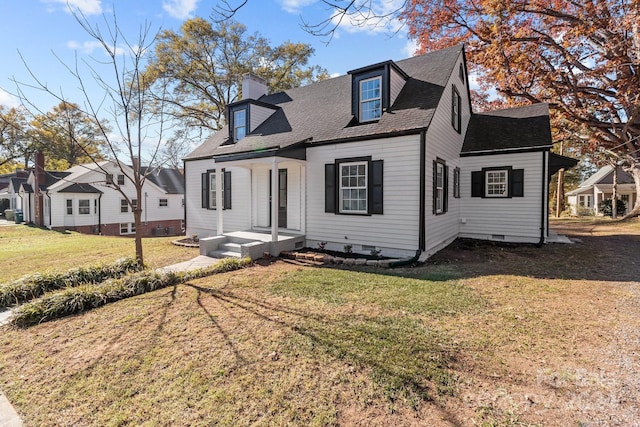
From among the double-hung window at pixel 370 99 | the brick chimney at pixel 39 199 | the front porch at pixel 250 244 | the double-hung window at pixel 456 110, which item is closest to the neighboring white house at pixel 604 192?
the double-hung window at pixel 456 110

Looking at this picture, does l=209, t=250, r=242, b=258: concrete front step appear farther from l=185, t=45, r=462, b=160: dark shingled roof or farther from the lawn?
l=185, t=45, r=462, b=160: dark shingled roof

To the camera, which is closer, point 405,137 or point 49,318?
point 49,318

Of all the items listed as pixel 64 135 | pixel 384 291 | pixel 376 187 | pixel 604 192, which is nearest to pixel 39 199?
pixel 64 135

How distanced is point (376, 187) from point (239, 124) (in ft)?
23.4

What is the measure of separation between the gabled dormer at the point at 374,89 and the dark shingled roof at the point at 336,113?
0.86ft

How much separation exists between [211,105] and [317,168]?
18.1 meters

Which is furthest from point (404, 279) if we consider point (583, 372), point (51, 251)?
point (51, 251)

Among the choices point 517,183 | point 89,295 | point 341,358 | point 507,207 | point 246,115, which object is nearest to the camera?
point 341,358

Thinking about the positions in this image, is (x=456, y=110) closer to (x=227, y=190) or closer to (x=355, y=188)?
(x=355, y=188)

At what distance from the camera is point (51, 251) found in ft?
35.4

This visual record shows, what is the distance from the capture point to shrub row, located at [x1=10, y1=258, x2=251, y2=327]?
4.86 metres

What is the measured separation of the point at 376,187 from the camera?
862 centimetres

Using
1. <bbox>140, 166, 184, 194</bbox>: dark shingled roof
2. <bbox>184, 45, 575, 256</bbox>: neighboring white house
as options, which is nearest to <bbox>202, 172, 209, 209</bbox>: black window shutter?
<bbox>184, 45, 575, 256</bbox>: neighboring white house

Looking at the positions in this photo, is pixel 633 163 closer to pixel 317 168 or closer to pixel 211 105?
pixel 317 168
